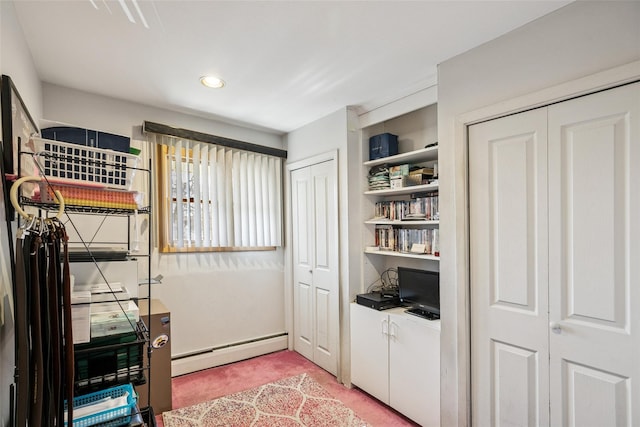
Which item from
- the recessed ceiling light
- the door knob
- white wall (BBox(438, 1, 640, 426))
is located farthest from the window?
the door knob

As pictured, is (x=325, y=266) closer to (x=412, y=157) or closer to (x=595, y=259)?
(x=412, y=157)

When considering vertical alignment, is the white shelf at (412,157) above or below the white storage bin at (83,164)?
above

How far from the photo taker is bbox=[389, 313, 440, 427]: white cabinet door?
2.11 metres

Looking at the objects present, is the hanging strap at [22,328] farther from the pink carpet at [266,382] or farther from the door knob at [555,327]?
the door knob at [555,327]

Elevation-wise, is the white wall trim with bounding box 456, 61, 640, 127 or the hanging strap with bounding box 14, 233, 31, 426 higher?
the white wall trim with bounding box 456, 61, 640, 127

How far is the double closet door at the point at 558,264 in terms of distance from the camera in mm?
1395

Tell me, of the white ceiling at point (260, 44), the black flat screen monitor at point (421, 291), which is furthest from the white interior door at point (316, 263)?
the white ceiling at point (260, 44)

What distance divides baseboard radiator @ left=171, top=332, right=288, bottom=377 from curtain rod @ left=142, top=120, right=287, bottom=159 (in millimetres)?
1981

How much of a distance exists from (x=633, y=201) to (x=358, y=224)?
1768 millimetres

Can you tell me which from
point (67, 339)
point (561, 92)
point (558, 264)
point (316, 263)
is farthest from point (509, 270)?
point (67, 339)

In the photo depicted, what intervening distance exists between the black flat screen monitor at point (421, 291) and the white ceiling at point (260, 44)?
1.36m

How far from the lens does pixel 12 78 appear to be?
1471 mm

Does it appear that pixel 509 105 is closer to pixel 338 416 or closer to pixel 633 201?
pixel 633 201

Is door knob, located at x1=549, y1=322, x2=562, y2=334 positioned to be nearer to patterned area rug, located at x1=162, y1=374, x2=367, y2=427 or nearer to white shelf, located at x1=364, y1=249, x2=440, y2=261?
white shelf, located at x1=364, y1=249, x2=440, y2=261
